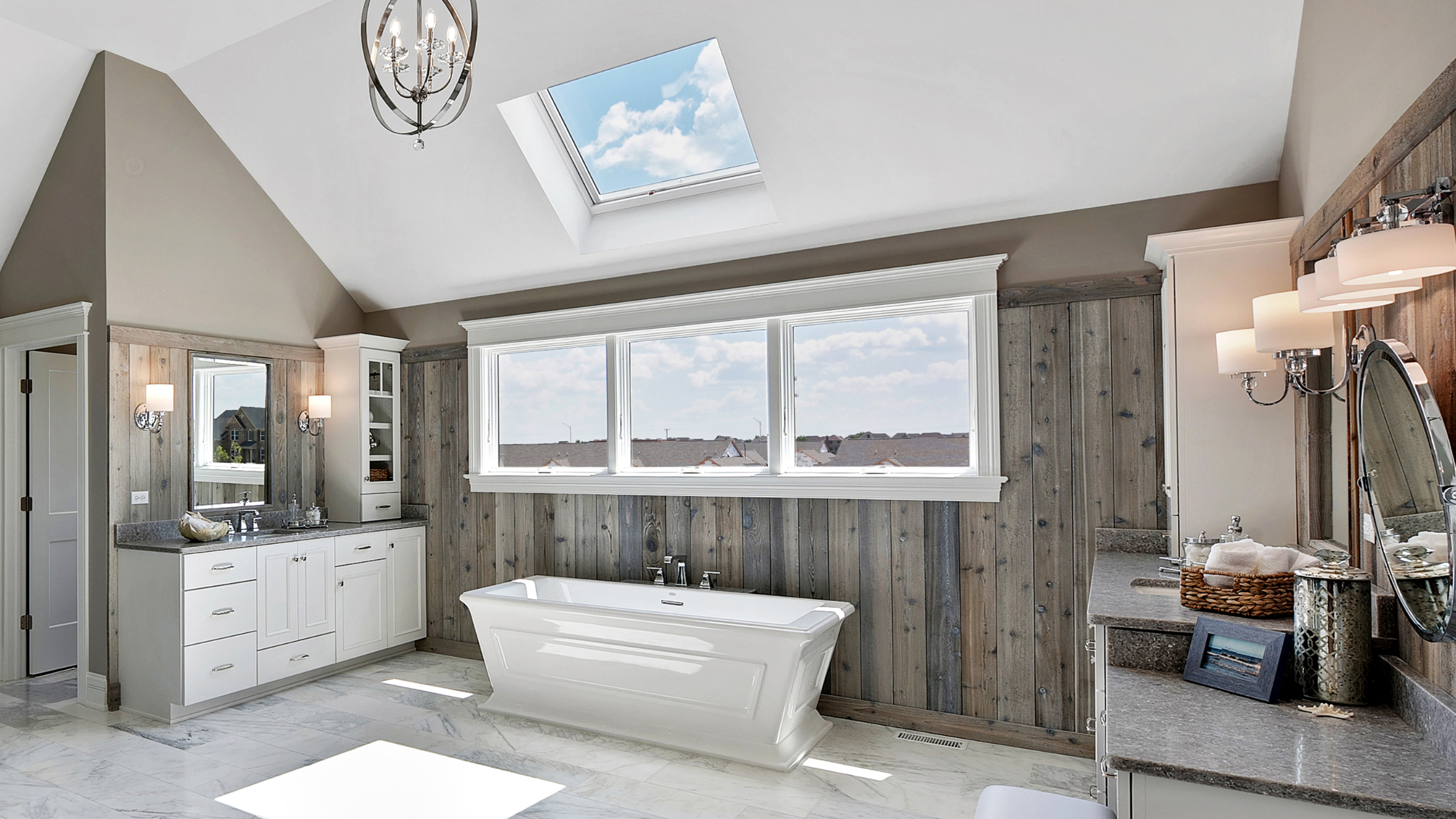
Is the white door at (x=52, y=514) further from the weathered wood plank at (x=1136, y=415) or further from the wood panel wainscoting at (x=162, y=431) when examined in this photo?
the weathered wood plank at (x=1136, y=415)

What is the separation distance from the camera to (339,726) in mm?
3711

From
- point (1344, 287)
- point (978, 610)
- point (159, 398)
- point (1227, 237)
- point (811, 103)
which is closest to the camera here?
point (1344, 287)

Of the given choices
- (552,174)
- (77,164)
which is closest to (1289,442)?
(552,174)

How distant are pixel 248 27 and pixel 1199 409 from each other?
4405 mm

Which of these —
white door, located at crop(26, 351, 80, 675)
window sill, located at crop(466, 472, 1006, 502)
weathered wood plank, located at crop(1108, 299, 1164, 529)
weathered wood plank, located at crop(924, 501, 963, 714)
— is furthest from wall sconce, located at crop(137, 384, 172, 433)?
weathered wood plank, located at crop(1108, 299, 1164, 529)

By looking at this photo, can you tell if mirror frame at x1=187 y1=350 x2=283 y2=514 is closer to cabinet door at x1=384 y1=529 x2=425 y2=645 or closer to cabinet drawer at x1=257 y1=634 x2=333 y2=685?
cabinet door at x1=384 y1=529 x2=425 y2=645

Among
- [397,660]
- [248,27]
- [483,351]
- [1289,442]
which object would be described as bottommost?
[397,660]

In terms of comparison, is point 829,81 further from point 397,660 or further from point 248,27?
point 397,660

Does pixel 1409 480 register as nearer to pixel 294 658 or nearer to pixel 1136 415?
pixel 1136 415

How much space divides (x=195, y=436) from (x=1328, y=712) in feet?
17.2

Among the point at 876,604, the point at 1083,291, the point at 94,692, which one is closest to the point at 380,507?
the point at 94,692

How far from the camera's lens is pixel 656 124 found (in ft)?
12.8

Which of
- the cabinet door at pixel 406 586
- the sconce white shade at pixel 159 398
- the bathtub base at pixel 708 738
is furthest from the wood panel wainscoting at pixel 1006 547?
the sconce white shade at pixel 159 398

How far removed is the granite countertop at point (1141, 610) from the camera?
1858 mm
